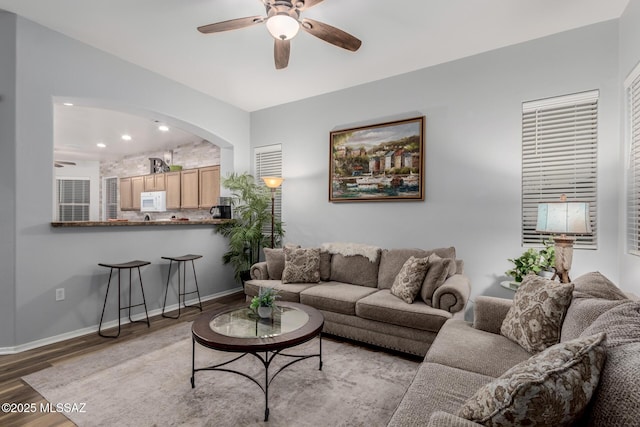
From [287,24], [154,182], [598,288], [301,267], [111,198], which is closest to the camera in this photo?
[598,288]

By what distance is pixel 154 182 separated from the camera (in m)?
7.20

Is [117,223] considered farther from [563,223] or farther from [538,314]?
[563,223]

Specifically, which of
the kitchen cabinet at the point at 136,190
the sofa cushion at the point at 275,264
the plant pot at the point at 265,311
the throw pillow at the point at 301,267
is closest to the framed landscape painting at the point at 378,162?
the throw pillow at the point at 301,267

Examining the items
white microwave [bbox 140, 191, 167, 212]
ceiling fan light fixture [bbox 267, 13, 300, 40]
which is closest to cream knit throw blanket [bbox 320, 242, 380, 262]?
ceiling fan light fixture [bbox 267, 13, 300, 40]

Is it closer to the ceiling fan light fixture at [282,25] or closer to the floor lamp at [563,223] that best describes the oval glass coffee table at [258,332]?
the floor lamp at [563,223]

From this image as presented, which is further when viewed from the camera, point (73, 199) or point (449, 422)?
point (73, 199)

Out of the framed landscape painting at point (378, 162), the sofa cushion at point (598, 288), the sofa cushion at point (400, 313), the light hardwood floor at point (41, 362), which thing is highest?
the framed landscape painting at point (378, 162)

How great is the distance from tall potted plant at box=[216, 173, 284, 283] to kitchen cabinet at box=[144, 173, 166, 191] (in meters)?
2.78

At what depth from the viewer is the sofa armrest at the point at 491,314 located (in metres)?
2.18

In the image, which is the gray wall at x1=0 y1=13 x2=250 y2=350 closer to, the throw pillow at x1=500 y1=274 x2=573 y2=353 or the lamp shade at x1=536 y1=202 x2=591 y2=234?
the throw pillow at x1=500 y1=274 x2=573 y2=353

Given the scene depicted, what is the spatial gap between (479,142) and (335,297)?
7.50 ft

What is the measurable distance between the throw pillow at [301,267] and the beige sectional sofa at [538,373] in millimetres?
1819

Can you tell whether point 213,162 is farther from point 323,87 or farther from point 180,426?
point 180,426

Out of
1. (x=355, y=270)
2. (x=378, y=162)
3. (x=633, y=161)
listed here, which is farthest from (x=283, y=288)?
(x=633, y=161)
